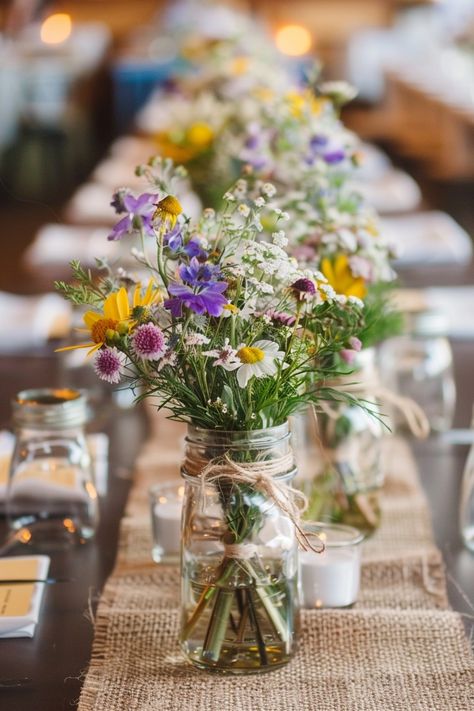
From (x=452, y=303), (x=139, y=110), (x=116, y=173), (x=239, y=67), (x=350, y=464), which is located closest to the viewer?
(x=350, y=464)

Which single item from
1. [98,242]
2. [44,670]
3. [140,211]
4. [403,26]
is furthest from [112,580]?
[403,26]

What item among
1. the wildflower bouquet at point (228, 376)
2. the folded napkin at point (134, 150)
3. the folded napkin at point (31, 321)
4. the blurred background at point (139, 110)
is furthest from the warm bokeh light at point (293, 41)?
the wildflower bouquet at point (228, 376)

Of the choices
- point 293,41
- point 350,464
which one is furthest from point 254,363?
point 293,41

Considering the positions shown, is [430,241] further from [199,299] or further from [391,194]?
[199,299]

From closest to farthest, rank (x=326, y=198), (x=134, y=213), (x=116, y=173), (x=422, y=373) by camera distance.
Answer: (x=134, y=213) → (x=326, y=198) → (x=422, y=373) → (x=116, y=173)

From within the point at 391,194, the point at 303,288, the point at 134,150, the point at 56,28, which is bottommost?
Answer: the point at 303,288

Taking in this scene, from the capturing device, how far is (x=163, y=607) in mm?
1080

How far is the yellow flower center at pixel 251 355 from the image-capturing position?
2.65 feet

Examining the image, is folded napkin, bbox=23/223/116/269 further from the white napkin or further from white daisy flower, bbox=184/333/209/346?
white daisy flower, bbox=184/333/209/346

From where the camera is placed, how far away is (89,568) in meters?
1.18

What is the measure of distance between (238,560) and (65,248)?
6.72 ft

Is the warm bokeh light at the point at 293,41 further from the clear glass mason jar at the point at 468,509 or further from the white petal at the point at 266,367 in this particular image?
the white petal at the point at 266,367

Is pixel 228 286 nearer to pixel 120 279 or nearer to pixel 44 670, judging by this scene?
pixel 120 279

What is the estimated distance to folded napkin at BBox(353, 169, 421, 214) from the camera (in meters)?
3.41
